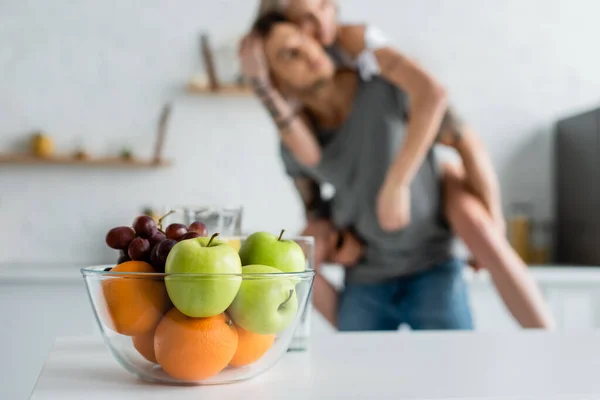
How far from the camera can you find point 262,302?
61cm

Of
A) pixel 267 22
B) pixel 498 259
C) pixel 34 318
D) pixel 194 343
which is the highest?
pixel 267 22

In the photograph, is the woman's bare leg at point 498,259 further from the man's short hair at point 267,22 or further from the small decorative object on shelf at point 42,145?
the small decorative object on shelf at point 42,145

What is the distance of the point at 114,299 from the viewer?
0.63 metres

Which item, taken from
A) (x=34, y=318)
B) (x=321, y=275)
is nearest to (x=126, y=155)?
(x=34, y=318)

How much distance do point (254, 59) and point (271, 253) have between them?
849 millimetres

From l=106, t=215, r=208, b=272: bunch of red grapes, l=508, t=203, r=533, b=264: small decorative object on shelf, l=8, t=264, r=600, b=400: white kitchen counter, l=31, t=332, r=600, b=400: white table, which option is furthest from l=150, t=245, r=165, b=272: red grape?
l=508, t=203, r=533, b=264: small decorative object on shelf

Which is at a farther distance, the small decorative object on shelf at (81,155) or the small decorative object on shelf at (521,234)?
the small decorative object on shelf at (521,234)

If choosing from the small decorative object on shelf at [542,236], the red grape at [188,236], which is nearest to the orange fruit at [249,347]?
the red grape at [188,236]

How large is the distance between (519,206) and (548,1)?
1.02m

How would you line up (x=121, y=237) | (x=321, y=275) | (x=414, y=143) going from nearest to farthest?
(x=121, y=237)
(x=414, y=143)
(x=321, y=275)

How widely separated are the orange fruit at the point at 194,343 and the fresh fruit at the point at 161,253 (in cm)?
5

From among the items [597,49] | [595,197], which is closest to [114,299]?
[595,197]

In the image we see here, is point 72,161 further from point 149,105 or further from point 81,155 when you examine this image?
point 149,105

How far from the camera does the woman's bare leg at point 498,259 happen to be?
54.6 inches
